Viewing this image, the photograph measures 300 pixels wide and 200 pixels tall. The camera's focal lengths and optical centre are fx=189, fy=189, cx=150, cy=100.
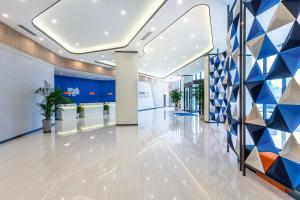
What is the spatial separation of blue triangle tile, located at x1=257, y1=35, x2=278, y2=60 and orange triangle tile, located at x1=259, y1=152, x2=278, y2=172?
1691 mm

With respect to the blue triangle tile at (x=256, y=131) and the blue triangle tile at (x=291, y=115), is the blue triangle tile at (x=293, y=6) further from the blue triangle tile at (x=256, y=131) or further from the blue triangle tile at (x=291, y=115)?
the blue triangle tile at (x=256, y=131)

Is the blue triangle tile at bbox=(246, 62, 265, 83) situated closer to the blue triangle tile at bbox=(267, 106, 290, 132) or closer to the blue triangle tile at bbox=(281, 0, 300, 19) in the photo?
the blue triangle tile at bbox=(267, 106, 290, 132)

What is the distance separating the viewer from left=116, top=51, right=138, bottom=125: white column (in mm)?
10359

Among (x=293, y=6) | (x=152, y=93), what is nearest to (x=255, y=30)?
(x=293, y=6)

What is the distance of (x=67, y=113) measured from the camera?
1288 cm

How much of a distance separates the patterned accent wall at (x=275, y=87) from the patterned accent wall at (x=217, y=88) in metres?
6.12

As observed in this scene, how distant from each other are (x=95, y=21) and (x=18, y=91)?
13.8 ft

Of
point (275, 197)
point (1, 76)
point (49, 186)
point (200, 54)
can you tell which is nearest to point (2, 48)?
point (1, 76)

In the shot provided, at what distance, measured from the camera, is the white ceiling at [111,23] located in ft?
18.7

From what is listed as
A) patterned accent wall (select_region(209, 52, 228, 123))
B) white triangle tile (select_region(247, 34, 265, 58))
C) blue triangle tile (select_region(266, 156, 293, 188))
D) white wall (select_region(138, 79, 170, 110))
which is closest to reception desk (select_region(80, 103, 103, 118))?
white wall (select_region(138, 79, 170, 110))

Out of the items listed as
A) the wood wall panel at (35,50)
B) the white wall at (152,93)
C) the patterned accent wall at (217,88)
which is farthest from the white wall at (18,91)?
the white wall at (152,93)

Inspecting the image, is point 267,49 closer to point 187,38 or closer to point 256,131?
point 256,131

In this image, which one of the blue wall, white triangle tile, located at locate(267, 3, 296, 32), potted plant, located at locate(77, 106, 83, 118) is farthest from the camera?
the blue wall

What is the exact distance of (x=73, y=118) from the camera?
1337 cm
